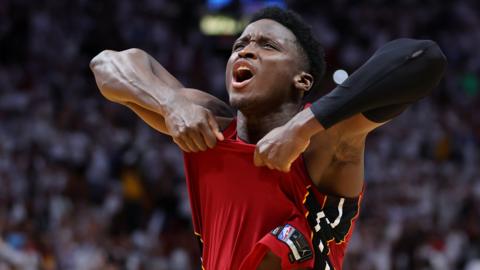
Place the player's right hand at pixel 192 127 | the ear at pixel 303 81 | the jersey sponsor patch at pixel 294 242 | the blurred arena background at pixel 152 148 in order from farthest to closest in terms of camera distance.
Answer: the blurred arena background at pixel 152 148, the ear at pixel 303 81, the player's right hand at pixel 192 127, the jersey sponsor patch at pixel 294 242

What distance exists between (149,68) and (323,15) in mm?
13437

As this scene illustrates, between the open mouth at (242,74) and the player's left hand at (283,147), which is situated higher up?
the open mouth at (242,74)

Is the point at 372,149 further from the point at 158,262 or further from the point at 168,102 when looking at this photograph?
the point at 168,102

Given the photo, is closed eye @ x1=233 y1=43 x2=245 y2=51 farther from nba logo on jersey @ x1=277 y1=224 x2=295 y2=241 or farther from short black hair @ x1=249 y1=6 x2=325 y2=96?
nba logo on jersey @ x1=277 y1=224 x2=295 y2=241

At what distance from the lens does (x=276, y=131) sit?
3.37 m

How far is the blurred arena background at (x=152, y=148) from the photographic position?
10.3 m

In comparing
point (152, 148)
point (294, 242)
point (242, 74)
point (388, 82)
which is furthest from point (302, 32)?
point (152, 148)

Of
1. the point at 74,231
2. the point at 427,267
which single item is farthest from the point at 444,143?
the point at 74,231

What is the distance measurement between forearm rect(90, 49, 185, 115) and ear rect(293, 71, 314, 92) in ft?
1.69

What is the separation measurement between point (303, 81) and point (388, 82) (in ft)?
2.07

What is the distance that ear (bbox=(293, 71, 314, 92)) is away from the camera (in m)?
3.79

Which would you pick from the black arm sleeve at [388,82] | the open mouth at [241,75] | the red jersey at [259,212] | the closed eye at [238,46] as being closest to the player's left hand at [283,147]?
the black arm sleeve at [388,82]

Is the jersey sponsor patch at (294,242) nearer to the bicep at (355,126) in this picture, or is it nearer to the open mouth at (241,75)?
the bicep at (355,126)

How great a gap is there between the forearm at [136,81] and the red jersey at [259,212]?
0.29m
